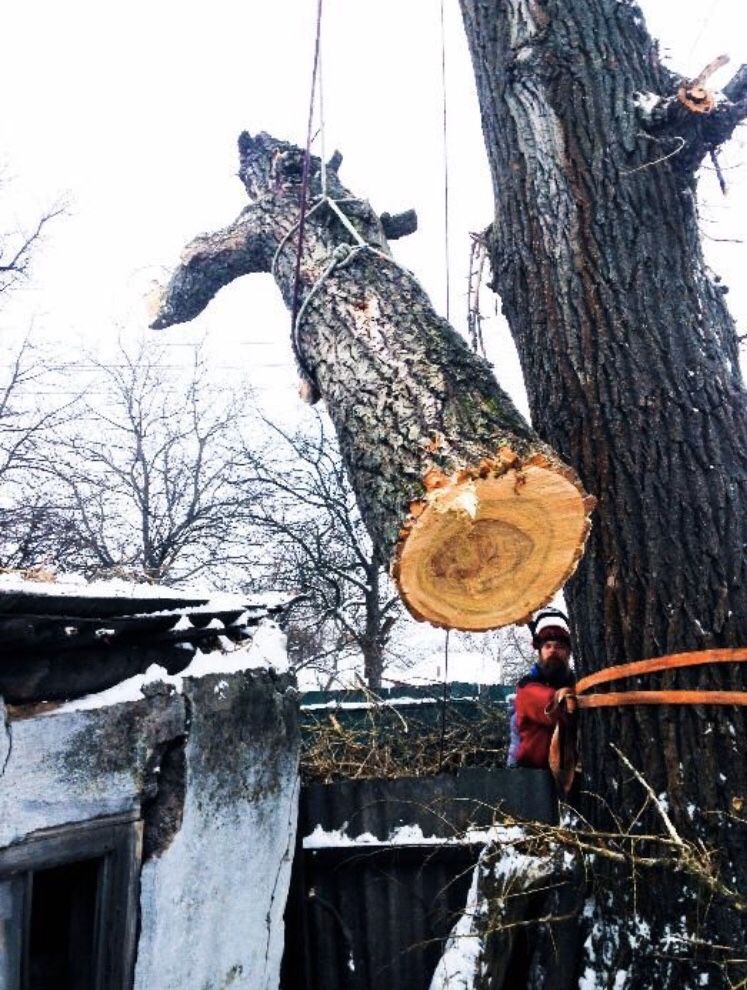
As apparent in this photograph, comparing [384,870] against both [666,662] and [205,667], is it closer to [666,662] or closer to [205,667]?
[205,667]

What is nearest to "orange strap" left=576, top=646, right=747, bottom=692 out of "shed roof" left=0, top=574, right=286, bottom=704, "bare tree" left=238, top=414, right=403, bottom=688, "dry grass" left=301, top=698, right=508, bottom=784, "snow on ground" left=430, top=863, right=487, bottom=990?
"snow on ground" left=430, top=863, right=487, bottom=990

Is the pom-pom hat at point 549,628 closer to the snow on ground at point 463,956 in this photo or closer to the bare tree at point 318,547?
the snow on ground at point 463,956

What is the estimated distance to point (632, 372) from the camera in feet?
9.46

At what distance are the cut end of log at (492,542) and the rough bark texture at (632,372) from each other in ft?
1.47

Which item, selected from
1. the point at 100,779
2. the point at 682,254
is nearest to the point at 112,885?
the point at 100,779

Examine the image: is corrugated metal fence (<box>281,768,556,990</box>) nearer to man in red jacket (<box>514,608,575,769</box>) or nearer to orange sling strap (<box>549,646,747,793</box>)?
man in red jacket (<box>514,608,575,769</box>)

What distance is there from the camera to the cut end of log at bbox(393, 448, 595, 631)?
2324 millimetres

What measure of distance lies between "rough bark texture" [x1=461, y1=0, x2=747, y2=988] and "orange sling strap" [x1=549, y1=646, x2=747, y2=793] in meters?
0.04

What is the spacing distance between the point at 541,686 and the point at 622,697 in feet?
3.56

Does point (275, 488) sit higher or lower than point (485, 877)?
higher

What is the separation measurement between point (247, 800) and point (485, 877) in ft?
3.03

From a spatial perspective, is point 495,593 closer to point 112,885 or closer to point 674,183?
point 112,885

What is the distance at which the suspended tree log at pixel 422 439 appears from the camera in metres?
2.36

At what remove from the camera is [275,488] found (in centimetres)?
1653
